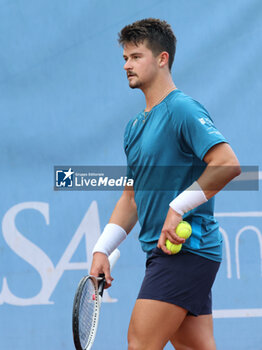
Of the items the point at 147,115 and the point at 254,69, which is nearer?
the point at 147,115

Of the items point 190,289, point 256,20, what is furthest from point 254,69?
point 190,289

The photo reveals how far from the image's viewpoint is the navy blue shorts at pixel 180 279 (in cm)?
215

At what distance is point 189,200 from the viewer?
2088mm

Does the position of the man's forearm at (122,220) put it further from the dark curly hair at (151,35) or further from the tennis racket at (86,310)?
the dark curly hair at (151,35)

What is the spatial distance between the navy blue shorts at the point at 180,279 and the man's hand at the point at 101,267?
186 mm

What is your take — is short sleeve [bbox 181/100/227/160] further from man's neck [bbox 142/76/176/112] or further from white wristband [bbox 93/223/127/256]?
white wristband [bbox 93/223/127/256]

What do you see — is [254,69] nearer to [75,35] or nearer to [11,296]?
[75,35]

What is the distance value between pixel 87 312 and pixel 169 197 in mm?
497

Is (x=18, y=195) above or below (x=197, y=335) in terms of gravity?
above

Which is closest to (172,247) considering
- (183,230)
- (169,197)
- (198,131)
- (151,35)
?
(183,230)

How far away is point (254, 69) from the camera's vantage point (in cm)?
338

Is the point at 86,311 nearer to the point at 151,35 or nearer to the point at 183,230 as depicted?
the point at 183,230

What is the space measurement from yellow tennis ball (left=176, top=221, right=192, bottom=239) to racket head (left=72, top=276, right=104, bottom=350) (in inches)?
14.0

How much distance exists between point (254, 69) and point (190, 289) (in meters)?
1.58
